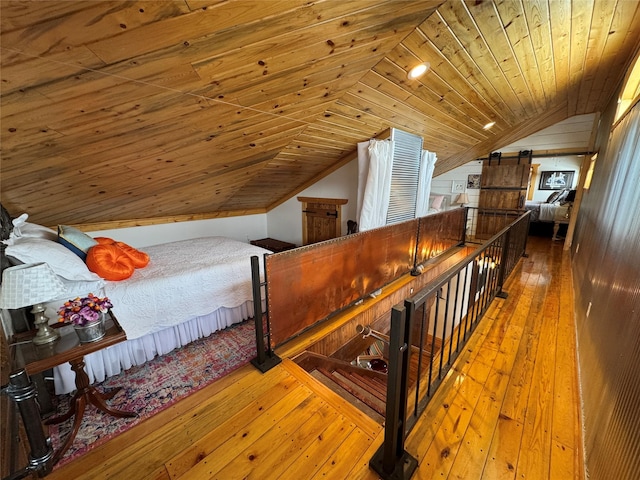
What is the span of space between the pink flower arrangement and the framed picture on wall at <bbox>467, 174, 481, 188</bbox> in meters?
7.35

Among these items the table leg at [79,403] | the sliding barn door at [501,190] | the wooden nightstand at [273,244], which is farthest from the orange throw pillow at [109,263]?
the sliding barn door at [501,190]

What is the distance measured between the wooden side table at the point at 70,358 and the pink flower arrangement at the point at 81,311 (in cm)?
13

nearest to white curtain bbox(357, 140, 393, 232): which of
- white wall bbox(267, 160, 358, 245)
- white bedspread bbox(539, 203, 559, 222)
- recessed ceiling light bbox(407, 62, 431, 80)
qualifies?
Answer: white wall bbox(267, 160, 358, 245)

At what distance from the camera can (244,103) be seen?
193cm

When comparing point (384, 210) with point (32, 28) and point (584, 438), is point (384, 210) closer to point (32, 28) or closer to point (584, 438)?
point (584, 438)

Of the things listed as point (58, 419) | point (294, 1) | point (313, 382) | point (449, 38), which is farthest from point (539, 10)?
point (58, 419)

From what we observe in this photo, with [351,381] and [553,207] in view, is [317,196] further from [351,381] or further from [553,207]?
[553,207]

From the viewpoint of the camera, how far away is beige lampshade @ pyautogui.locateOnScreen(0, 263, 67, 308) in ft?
3.70

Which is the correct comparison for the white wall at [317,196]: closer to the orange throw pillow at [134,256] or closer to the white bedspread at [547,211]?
the orange throw pillow at [134,256]

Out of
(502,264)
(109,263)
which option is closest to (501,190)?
(502,264)

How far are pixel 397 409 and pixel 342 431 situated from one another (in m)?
0.50

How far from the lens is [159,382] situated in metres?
1.91

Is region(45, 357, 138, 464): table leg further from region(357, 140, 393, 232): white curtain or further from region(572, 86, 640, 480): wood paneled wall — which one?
region(357, 140, 393, 232): white curtain

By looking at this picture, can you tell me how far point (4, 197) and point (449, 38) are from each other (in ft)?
12.5
